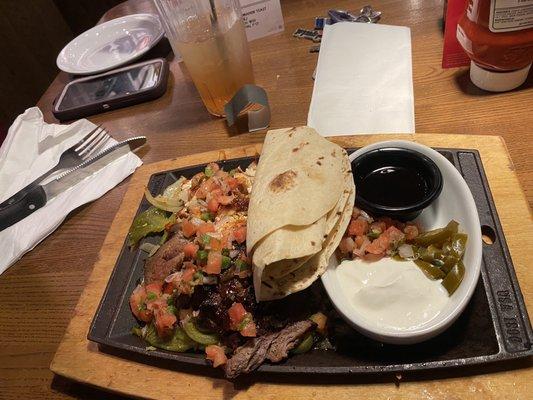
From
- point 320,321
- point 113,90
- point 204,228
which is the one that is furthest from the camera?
point 113,90

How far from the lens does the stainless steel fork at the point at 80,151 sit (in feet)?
6.34

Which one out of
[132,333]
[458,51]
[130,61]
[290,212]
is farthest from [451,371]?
[130,61]

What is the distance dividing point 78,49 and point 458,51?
2.38m

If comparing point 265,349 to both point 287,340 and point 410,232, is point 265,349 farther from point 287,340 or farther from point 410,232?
point 410,232

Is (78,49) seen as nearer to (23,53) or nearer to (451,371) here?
(23,53)

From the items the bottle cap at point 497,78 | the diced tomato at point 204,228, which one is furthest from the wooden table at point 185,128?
the diced tomato at point 204,228

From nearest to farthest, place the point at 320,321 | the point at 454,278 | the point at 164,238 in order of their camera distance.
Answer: the point at 454,278 → the point at 320,321 → the point at 164,238

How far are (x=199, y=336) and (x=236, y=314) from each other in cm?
14

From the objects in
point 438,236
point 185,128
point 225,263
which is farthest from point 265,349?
point 185,128

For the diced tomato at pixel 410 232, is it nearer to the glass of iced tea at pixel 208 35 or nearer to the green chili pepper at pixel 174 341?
the green chili pepper at pixel 174 341

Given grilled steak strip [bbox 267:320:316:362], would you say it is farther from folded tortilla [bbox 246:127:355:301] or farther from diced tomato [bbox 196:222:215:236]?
diced tomato [bbox 196:222:215:236]

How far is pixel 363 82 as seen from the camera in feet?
6.36

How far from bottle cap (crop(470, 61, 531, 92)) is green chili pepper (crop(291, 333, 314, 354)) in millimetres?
1351

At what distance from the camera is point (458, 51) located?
187cm
